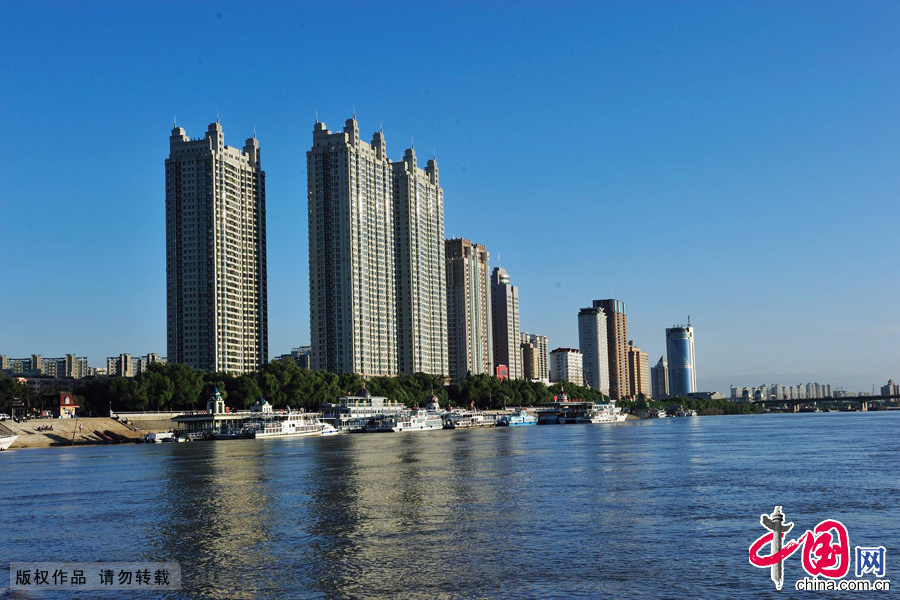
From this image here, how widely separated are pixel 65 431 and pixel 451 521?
12955cm

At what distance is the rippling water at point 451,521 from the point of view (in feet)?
128

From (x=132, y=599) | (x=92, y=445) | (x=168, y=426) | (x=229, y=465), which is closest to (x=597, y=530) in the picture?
(x=132, y=599)

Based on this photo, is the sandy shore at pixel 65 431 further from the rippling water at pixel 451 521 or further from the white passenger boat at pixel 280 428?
the rippling water at pixel 451 521

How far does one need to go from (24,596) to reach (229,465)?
2570 inches

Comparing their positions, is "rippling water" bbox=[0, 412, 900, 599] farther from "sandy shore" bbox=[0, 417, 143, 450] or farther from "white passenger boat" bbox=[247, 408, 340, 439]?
"white passenger boat" bbox=[247, 408, 340, 439]

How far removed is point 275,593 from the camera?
37406 mm

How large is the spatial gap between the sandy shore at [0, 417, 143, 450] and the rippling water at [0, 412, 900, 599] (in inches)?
2206

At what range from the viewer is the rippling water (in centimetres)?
3897

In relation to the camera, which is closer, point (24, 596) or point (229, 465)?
point (24, 596)

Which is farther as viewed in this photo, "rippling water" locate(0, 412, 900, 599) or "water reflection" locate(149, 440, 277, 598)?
"water reflection" locate(149, 440, 277, 598)

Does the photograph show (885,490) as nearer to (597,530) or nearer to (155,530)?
(597,530)

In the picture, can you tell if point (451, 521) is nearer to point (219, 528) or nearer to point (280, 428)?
point (219, 528)

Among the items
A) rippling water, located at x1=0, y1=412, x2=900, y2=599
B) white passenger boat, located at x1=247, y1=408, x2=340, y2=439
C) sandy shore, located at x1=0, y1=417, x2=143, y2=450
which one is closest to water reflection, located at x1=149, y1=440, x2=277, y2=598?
rippling water, located at x1=0, y1=412, x2=900, y2=599

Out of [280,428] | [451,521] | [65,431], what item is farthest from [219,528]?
[280,428]
